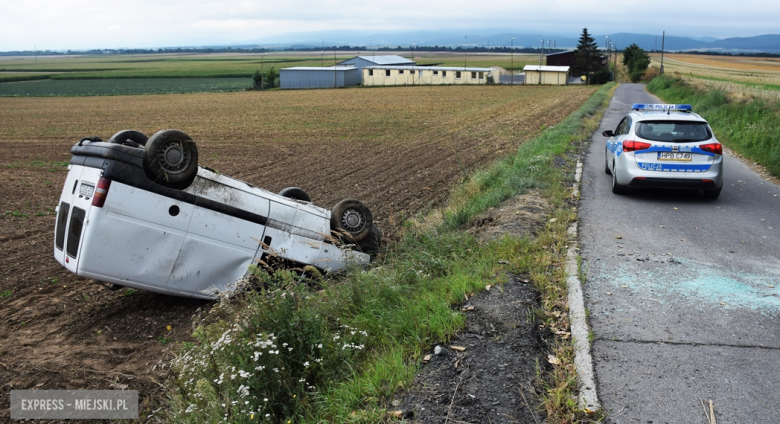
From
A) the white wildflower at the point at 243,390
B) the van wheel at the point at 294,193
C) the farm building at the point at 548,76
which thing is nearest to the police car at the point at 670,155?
the van wheel at the point at 294,193

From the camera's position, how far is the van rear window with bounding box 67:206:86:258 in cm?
652

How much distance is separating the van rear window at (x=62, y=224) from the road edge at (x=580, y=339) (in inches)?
224

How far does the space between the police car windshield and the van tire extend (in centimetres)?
546

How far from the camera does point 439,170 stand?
657 inches

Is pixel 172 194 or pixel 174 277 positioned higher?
pixel 172 194

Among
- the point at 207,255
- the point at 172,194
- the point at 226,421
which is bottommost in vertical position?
the point at 226,421

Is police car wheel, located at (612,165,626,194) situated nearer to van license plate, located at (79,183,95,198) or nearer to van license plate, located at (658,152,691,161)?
van license plate, located at (658,152,691,161)

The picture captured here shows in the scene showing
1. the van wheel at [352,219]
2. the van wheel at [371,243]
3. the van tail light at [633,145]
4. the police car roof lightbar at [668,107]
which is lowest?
the van wheel at [371,243]

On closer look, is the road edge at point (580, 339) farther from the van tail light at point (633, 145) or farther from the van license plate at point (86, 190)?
the van license plate at point (86, 190)

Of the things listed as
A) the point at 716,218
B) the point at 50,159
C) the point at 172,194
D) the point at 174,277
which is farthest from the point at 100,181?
the point at 50,159

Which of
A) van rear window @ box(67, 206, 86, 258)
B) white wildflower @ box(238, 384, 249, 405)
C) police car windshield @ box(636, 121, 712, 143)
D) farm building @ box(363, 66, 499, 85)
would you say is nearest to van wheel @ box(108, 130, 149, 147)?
van rear window @ box(67, 206, 86, 258)

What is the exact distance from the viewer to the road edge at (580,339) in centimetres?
428

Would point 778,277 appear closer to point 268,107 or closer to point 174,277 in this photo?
point 174,277

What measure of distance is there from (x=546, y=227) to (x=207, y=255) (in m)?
4.73
